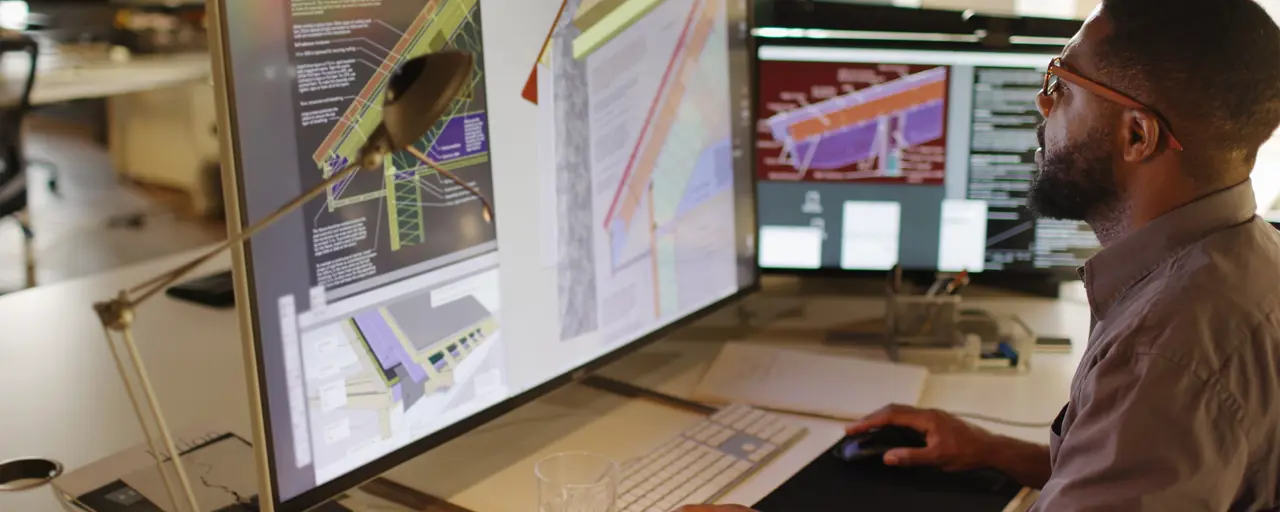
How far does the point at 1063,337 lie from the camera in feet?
5.46

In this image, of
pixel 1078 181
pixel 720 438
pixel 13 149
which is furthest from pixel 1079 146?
pixel 13 149

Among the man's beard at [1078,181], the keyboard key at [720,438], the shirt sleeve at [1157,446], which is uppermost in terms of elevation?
the man's beard at [1078,181]

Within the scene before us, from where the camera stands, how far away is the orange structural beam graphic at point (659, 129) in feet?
4.42

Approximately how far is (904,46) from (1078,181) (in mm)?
621

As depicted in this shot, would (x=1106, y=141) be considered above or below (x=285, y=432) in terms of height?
above

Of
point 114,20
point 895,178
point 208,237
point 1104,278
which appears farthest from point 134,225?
point 1104,278

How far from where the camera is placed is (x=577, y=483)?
3.75 ft

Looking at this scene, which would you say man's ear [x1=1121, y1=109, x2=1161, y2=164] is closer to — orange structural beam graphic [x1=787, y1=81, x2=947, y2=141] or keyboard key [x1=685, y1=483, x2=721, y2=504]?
keyboard key [x1=685, y1=483, x2=721, y2=504]

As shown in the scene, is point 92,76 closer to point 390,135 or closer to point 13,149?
point 13,149

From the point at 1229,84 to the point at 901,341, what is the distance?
0.75m

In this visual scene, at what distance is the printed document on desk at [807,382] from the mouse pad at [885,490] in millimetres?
180

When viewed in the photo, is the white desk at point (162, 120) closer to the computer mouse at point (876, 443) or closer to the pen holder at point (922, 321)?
the pen holder at point (922, 321)

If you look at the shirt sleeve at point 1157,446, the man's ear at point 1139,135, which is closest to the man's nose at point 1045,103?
the man's ear at point 1139,135

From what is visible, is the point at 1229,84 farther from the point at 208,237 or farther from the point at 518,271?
the point at 208,237
